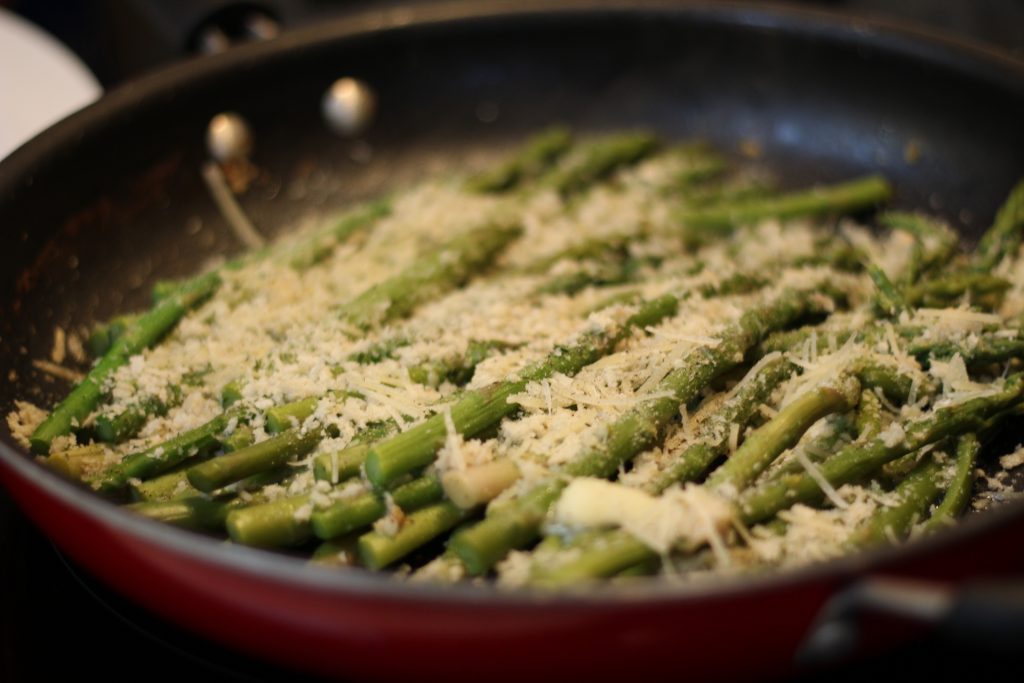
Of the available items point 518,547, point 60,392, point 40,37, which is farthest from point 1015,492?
point 40,37

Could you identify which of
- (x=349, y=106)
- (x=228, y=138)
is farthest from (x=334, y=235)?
(x=349, y=106)

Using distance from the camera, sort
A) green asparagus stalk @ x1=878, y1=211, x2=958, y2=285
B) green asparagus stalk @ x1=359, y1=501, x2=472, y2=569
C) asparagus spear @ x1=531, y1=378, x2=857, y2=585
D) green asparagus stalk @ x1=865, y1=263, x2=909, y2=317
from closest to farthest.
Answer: asparagus spear @ x1=531, y1=378, x2=857, y2=585 → green asparagus stalk @ x1=359, y1=501, x2=472, y2=569 → green asparagus stalk @ x1=865, y1=263, x2=909, y2=317 → green asparagus stalk @ x1=878, y1=211, x2=958, y2=285

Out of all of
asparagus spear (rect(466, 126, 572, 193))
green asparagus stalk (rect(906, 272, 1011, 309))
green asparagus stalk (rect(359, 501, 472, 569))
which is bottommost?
green asparagus stalk (rect(359, 501, 472, 569))

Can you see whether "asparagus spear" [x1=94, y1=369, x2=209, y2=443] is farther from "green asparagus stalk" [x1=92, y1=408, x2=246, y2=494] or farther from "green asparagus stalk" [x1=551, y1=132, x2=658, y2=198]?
"green asparagus stalk" [x1=551, y1=132, x2=658, y2=198]

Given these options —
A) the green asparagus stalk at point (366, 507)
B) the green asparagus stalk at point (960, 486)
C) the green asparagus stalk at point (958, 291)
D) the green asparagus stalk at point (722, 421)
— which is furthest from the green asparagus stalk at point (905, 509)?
the green asparagus stalk at point (366, 507)

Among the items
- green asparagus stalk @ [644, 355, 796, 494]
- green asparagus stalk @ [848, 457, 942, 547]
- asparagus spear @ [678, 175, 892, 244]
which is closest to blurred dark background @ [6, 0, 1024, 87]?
asparagus spear @ [678, 175, 892, 244]

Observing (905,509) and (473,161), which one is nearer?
(905,509)

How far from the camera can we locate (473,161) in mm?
3420

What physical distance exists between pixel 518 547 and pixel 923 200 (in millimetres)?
2007

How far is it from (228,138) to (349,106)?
452 mm

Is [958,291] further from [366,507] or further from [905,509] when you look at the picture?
[366,507]

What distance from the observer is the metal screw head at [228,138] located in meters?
3.11

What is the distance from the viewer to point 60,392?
2.33m

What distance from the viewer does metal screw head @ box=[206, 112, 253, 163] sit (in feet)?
10.2
